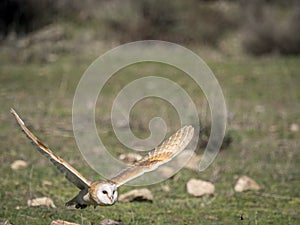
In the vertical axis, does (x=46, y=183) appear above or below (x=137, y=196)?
above

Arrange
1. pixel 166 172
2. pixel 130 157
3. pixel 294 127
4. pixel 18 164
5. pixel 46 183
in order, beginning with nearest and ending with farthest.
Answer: pixel 46 183 < pixel 18 164 < pixel 166 172 < pixel 130 157 < pixel 294 127

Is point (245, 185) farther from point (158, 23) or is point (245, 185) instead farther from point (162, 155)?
point (158, 23)

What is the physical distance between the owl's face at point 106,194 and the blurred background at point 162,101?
1466mm

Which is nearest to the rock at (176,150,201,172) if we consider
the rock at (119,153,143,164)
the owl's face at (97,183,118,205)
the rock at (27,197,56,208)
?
the rock at (119,153,143,164)

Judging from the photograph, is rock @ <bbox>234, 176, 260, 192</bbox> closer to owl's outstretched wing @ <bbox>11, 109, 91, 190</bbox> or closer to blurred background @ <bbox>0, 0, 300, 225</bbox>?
blurred background @ <bbox>0, 0, 300, 225</bbox>

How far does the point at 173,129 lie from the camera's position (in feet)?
48.2

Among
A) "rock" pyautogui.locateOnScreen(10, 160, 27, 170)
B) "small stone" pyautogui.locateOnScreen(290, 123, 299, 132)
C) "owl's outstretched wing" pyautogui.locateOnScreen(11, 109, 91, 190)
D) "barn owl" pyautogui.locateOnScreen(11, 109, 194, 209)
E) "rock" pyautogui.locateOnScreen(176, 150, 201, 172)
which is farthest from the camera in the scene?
"small stone" pyautogui.locateOnScreen(290, 123, 299, 132)

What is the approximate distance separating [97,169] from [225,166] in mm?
2134

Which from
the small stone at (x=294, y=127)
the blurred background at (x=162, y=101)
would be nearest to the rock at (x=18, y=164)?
the blurred background at (x=162, y=101)

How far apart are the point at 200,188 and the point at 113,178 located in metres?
3.44

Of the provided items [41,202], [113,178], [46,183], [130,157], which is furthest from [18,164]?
[113,178]

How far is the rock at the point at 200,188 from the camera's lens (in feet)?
32.9

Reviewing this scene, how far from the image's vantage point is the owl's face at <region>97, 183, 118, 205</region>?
652 cm

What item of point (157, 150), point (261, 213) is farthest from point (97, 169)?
point (157, 150)
